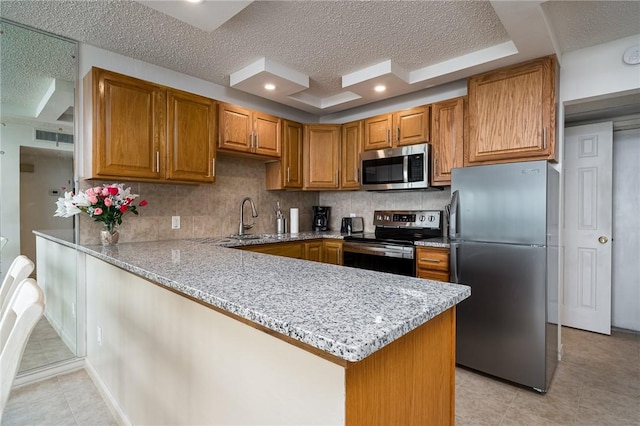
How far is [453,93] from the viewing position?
3166 mm

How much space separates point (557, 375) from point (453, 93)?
8.21ft

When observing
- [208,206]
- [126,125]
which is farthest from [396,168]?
[126,125]

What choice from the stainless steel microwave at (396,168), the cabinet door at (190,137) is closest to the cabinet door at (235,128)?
the cabinet door at (190,137)

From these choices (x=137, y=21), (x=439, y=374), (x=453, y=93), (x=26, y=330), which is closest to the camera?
(x=26, y=330)

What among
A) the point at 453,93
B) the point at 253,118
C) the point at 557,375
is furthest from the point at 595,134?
the point at 253,118

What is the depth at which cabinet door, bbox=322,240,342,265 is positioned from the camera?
3.46m

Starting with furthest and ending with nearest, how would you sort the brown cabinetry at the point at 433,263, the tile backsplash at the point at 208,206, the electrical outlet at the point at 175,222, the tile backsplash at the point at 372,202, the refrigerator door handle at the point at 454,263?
the tile backsplash at the point at 372,202, the electrical outlet at the point at 175,222, the tile backsplash at the point at 208,206, the brown cabinetry at the point at 433,263, the refrigerator door handle at the point at 454,263

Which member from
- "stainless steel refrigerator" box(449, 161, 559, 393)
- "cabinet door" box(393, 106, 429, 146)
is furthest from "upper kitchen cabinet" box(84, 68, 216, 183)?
"stainless steel refrigerator" box(449, 161, 559, 393)

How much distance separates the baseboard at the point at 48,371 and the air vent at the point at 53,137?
1.66 metres

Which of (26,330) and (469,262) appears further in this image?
(469,262)

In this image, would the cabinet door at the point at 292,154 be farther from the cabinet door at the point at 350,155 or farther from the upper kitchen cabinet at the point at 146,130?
the upper kitchen cabinet at the point at 146,130

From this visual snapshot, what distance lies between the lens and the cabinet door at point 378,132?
3422 millimetres

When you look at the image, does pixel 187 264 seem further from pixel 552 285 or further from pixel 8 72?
pixel 552 285

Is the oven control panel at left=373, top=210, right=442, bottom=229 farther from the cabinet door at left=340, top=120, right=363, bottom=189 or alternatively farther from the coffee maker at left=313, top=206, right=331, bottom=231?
the coffee maker at left=313, top=206, right=331, bottom=231
